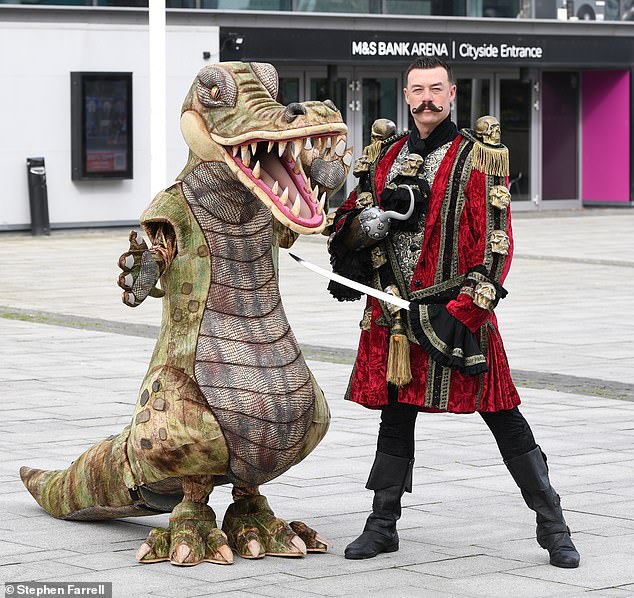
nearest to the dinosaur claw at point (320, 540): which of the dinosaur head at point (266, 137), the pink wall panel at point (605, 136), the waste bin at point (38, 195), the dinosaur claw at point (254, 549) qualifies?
the dinosaur claw at point (254, 549)

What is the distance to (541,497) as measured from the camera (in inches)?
229

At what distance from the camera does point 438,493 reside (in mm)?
7023

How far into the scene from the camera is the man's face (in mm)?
5793

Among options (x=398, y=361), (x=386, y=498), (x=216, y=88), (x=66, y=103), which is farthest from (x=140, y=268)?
(x=66, y=103)

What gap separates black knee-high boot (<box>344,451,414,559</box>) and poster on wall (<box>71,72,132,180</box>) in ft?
58.5

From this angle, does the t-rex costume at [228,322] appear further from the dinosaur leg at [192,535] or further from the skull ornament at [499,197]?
the skull ornament at [499,197]

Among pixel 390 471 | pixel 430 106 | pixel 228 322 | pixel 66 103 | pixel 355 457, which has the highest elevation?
pixel 66 103

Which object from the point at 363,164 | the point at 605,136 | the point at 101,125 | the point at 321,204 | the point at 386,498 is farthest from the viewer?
the point at 605,136

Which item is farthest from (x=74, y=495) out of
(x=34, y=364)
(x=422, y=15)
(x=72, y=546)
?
(x=422, y=15)

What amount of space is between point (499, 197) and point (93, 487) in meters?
1.98

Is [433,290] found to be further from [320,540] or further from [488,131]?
[320,540]

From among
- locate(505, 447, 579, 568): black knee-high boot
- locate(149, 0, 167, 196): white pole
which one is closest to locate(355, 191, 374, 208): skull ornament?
locate(505, 447, 579, 568): black knee-high boot

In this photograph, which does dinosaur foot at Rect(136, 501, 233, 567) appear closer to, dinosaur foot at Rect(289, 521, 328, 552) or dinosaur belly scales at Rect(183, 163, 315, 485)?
dinosaur belly scales at Rect(183, 163, 315, 485)

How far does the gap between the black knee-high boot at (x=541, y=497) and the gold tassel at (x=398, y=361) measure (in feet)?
1.77
